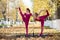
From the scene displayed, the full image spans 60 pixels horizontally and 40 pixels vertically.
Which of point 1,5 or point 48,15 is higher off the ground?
point 1,5

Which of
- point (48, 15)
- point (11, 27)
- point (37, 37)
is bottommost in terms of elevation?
point (37, 37)

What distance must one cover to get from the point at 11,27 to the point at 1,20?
14cm

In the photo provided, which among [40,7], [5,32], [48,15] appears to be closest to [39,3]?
[40,7]

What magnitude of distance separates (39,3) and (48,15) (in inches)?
7.0

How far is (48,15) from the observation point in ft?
5.51

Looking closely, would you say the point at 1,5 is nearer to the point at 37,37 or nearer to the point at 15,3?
the point at 15,3

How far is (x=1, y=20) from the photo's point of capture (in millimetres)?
1663

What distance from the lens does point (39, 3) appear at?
1679 millimetres

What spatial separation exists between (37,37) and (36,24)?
15cm

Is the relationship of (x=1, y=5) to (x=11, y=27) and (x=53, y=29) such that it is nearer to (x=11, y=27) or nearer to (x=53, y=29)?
(x=11, y=27)

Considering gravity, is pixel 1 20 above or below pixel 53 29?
above

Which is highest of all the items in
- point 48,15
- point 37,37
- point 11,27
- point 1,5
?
point 1,5

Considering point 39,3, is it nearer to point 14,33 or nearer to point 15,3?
point 15,3

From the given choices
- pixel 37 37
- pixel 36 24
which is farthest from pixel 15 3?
pixel 37 37
